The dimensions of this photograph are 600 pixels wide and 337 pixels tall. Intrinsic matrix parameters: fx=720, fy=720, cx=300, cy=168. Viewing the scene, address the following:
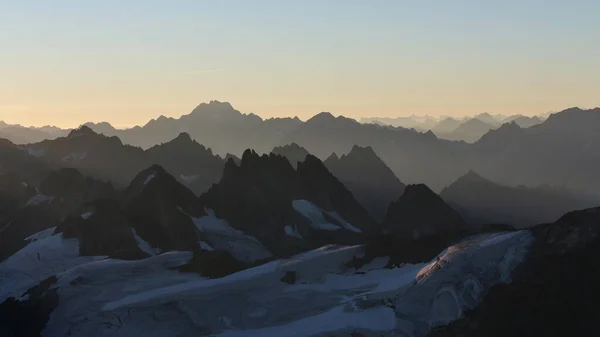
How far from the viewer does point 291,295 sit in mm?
71812

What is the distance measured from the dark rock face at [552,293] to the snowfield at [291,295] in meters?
1.76

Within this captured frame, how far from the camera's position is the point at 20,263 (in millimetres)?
132125

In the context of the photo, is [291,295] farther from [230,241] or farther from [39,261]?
[230,241]

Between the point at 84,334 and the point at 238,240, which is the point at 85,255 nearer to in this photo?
the point at 238,240

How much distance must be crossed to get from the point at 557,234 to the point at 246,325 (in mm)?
29228

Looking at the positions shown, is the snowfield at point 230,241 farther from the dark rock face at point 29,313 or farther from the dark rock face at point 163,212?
the dark rock face at point 29,313

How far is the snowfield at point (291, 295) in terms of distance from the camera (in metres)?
60.5

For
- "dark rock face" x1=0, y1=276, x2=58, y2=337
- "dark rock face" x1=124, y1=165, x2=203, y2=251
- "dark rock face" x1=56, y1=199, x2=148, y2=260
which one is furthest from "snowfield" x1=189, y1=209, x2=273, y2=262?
"dark rock face" x1=0, y1=276, x2=58, y2=337

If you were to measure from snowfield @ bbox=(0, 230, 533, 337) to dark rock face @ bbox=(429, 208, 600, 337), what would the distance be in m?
1.76

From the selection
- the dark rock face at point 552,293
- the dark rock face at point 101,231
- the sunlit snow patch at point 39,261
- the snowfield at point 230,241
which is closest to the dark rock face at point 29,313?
the sunlit snow patch at point 39,261

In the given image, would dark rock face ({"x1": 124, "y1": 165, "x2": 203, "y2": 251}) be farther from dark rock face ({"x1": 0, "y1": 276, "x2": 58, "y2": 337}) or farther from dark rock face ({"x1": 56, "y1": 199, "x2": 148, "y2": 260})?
dark rock face ({"x1": 0, "y1": 276, "x2": 58, "y2": 337})

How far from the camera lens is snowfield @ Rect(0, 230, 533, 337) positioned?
6047cm

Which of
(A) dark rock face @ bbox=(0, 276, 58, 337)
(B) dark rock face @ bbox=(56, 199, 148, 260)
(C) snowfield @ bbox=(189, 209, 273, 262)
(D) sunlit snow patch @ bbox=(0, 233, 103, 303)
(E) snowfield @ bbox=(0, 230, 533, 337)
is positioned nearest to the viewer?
(E) snowfield @ bbox=(0, 230, 533, 337)

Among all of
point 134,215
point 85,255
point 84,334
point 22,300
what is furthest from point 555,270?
point 134,215
